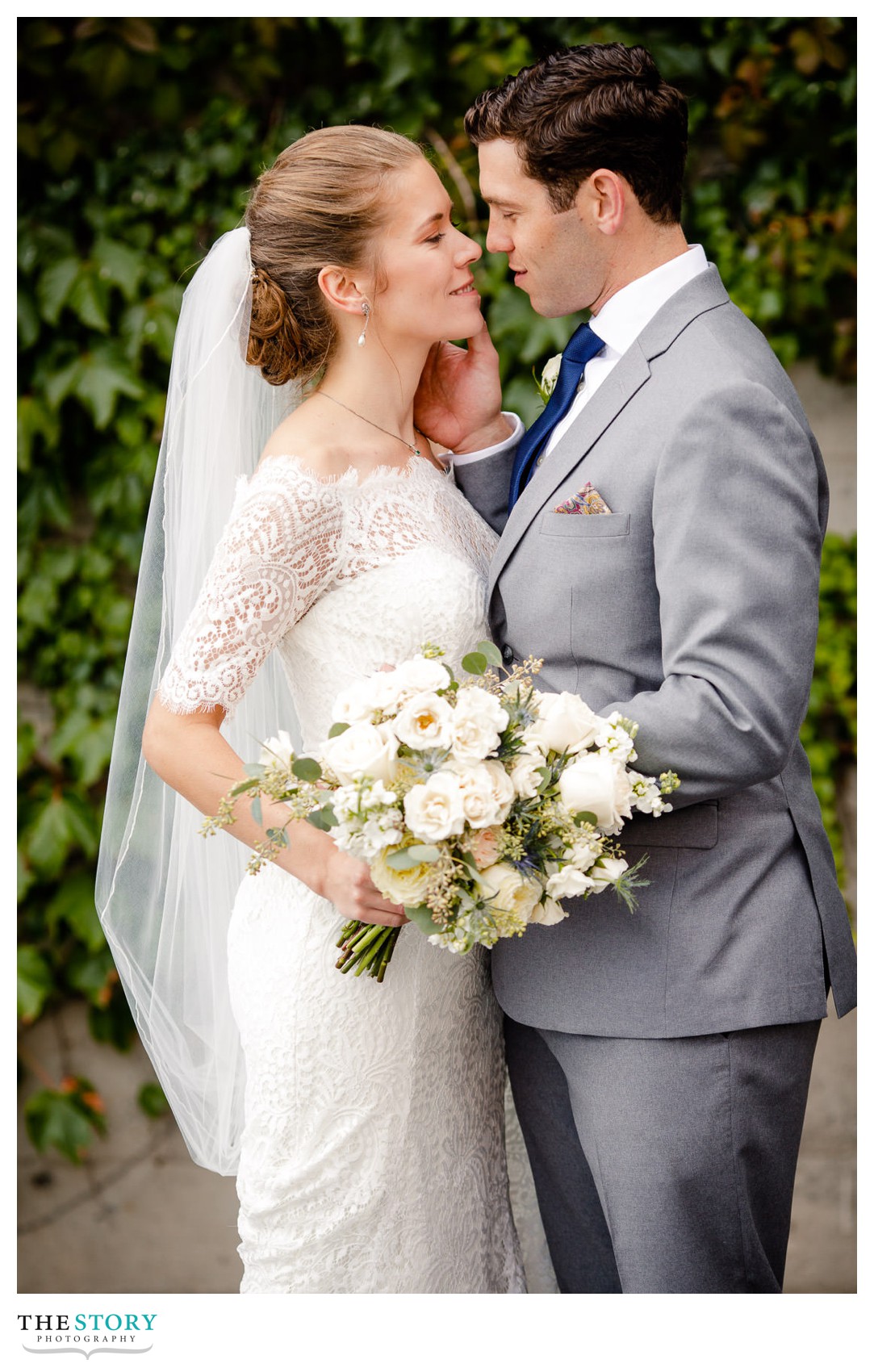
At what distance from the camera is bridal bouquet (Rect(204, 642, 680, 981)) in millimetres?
1465

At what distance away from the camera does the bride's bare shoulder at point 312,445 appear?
1.94 meters

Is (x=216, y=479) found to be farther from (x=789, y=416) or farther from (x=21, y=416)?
(x=21, y=416)

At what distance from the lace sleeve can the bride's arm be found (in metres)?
0.04

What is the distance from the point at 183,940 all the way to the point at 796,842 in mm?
1199

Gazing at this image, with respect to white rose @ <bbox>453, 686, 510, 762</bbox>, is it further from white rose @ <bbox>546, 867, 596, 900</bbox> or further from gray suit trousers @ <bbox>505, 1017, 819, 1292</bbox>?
gray suit trousers @ <bbox>505, 1017, 819, 1292</bbox>

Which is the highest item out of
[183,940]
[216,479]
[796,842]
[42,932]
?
[216,479]

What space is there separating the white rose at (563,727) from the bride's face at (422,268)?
90 centimetres

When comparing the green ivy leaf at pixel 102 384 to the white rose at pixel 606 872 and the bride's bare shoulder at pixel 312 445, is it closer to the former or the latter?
the bride's bare shoulder at pixel 312 445

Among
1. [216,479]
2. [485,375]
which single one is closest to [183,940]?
[216,479]

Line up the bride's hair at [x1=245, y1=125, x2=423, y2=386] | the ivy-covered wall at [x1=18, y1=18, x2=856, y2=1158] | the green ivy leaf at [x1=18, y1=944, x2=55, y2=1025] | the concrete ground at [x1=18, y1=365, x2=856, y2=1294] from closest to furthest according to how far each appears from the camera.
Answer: the bride's hair at [x1=245, y1=125, x2=423, y2=386], the ivy-covered wall at [x1=18, y1=18, x2=856, y2=1158], the green ivy leaf at [x1=18, y1=944, x2=55, y2=1025], the concrete ground at [x1=18, y1=365, x2=856, y2=1294]

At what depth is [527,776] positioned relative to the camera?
150cm

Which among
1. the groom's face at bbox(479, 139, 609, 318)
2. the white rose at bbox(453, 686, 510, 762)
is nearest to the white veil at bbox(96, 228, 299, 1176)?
the groom's face at bbox(479, 139, 609, 318)

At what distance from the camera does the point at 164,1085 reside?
2266 mm

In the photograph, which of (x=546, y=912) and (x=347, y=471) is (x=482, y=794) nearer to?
(x=546, y=912)
